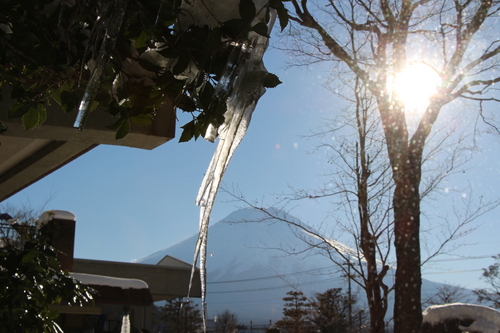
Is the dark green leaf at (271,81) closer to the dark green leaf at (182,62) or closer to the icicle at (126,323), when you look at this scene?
the dark green leaf at (182,62)

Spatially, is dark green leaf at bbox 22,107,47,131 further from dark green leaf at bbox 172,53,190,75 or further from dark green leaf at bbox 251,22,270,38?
dark green leaf at bbox 251,22,270,38

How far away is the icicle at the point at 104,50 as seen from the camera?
105cm

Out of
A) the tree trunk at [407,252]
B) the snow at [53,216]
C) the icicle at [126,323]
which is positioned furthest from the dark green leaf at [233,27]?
the icicle at [126,323]

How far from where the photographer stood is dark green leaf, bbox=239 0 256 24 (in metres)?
1.08

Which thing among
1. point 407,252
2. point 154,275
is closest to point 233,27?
point 407,252

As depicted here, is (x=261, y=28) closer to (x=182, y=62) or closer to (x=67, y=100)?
(x=182, y=62)

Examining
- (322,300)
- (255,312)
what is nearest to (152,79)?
(322,300)

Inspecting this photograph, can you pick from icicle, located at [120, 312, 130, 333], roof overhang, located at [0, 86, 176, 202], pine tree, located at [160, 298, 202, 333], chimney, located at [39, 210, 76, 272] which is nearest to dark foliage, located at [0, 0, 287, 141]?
roof overhang, located at [0, 86, 176, 202]

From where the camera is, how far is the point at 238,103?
1.23m

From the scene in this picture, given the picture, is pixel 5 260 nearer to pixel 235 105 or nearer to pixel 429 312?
pixel 235 105

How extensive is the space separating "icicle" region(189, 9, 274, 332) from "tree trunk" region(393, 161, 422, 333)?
230 inches

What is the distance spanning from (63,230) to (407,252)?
672 centimetres

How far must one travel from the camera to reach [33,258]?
225cm

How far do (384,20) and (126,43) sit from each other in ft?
25.7
